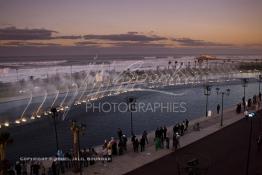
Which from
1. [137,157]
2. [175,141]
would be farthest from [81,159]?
[175,141]

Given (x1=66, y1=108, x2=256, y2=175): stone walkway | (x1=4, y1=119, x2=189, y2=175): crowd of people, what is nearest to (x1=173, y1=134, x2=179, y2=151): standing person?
(x1=4, y1=119, x2=189, y2=175): crowd of people

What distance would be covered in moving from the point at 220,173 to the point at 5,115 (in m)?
24.9

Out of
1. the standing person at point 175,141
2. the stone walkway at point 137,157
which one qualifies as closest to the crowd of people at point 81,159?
the standing person at point 175,141

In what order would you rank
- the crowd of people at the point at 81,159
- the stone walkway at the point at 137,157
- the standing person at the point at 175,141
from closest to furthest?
the crowd of people at the point at 81,159 → the stone walkway at the point at 137,157 → the standing person at the point at 175,141

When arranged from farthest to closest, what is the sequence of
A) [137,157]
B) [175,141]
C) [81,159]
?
[175,141], [137,157], [81,159]

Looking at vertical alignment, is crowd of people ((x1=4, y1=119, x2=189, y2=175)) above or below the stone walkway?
above

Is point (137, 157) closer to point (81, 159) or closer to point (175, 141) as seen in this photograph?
point (175, 141)

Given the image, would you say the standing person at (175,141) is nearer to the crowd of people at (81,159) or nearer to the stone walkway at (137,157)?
the crowd of people at (81,159)

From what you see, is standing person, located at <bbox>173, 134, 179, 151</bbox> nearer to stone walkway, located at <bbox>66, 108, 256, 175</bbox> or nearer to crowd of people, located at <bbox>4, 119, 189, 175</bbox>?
crowd of people, located at <bbox>4, 119, 189, 175</bbox>

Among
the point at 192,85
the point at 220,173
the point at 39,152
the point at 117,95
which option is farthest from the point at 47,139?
the point at 192,85

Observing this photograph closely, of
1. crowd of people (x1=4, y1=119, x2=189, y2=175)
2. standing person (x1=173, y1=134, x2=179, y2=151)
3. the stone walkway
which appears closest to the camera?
crowd of people (x1=4, y1=119, x2=189, y2=175)

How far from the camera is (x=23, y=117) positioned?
113 feet

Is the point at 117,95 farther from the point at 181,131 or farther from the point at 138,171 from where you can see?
the point at 138,171

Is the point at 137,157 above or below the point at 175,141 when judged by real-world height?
below
